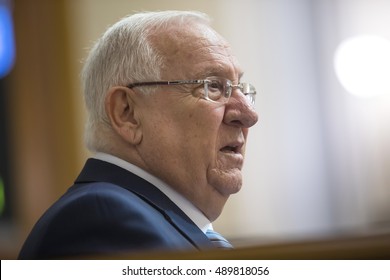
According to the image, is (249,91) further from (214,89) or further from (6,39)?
(6,39)

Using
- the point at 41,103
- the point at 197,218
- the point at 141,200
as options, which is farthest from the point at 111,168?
the point at 41,103

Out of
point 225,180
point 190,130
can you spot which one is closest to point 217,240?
point 225,180

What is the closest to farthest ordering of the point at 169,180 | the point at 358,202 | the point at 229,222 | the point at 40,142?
the point at 169,180, the point at 229,222, the point at 358,202, the point at 40,142

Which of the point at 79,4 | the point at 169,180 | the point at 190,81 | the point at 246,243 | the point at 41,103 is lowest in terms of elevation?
the point at 246,243

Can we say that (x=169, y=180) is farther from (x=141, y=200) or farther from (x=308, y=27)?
(x=308, y=27)

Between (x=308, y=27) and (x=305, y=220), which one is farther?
(x=308, y=27)

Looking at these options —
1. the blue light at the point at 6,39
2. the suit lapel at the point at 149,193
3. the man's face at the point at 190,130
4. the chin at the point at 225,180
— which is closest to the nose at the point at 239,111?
the man's face at the point at 190,130

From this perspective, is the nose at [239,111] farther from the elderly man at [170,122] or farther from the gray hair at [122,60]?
the gray hair at [122,60]

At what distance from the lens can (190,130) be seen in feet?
4.62

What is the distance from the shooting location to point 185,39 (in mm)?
1413

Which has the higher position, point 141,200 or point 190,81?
point 190,81

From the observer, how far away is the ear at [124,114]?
1.40m

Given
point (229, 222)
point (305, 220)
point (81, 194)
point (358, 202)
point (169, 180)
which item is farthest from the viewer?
point (358, 202)

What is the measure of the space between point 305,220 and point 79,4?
0.80m
